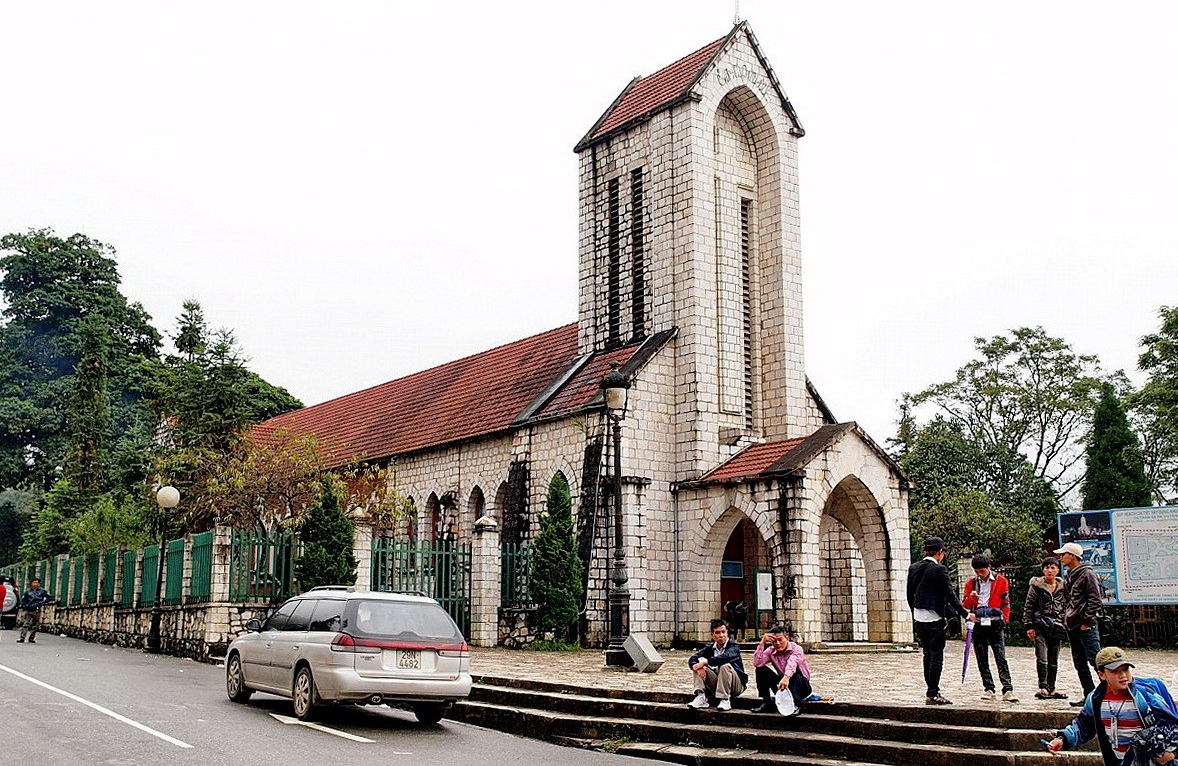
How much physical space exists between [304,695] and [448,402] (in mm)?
22091

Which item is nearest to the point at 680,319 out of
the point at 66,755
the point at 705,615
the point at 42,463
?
the point at 705,615

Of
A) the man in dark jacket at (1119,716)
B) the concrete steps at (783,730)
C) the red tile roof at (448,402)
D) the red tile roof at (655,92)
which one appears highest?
the red tile roof at (655,92)

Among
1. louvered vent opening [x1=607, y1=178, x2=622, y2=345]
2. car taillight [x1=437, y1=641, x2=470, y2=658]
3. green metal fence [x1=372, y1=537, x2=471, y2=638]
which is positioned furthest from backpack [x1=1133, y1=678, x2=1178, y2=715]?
louvered vent opening [x1=607, y1=178, x2=622, y2=345]

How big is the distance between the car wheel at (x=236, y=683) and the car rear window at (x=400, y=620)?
263 cm

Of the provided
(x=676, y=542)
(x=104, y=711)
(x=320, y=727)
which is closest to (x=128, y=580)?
(x=676, y=542)

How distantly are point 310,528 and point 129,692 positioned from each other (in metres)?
7.49

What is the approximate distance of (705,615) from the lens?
2495 centimetres

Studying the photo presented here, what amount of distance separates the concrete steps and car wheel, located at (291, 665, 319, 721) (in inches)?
96.9

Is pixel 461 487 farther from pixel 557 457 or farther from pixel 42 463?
A: pixel 42 463

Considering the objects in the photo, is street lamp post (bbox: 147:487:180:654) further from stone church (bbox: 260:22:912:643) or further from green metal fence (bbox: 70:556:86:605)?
green metal fence (bbox: 70:556:86:605)

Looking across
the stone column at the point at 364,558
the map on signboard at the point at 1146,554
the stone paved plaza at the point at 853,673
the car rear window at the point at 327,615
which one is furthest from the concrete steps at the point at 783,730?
the map on signboard at the point at 1146,554

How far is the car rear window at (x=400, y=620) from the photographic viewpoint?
41.7ft

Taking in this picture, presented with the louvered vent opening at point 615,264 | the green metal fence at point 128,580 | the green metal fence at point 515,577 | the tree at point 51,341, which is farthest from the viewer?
the tree at point 51,341

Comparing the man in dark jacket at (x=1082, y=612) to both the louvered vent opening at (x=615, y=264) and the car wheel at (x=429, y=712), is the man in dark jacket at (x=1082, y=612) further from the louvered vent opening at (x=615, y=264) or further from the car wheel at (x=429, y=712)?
the louvered vent opening at (x=615, y=264)
